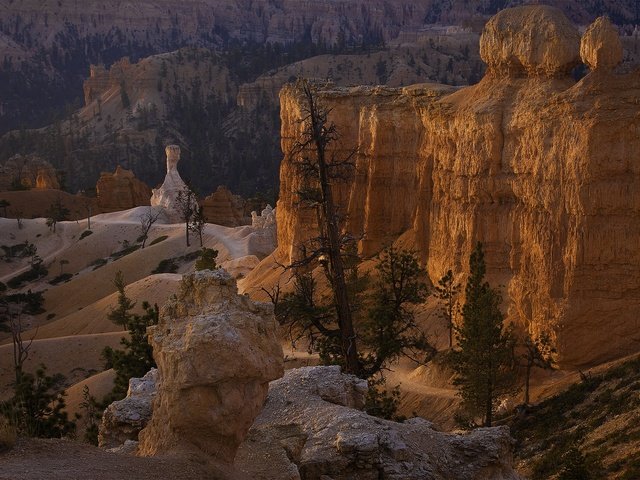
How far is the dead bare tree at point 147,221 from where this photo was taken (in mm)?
63362

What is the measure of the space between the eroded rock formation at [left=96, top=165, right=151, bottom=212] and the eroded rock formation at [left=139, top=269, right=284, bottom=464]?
67103 mm

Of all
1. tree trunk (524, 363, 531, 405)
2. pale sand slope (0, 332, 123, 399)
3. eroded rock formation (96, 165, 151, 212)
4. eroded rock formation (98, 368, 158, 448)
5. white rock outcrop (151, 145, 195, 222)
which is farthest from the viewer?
eroded rock formation (96, 165, 151, 212)

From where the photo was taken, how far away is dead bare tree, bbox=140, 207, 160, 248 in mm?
63362

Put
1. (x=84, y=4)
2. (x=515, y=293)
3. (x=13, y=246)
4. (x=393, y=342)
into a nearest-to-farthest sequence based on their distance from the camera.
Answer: (x=393, y=342) < (x=515, y=293) < (x=13, y=246) < (x=84, y=4)

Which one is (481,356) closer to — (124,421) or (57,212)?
(124,421)

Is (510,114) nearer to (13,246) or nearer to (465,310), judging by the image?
(465,310)

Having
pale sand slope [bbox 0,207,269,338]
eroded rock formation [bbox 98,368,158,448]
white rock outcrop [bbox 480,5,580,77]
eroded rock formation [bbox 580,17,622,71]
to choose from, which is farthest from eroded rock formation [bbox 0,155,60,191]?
eroded rock formation [bbox 98,368,158,448]

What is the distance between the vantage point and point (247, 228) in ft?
185

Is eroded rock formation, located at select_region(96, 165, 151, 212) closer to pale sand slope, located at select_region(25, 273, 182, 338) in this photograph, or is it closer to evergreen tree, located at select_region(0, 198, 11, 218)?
evergreen tree, located at select_region(0, 198, 11, 218)

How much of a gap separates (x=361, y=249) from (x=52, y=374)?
1402cm

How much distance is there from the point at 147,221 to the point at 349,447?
5759 centimetres

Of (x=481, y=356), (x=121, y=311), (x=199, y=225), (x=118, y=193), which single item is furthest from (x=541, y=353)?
(x=118, y=193)

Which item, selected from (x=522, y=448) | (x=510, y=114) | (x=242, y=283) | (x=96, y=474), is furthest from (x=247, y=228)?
(x=96, y=474)

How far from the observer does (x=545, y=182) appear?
23.1 m
